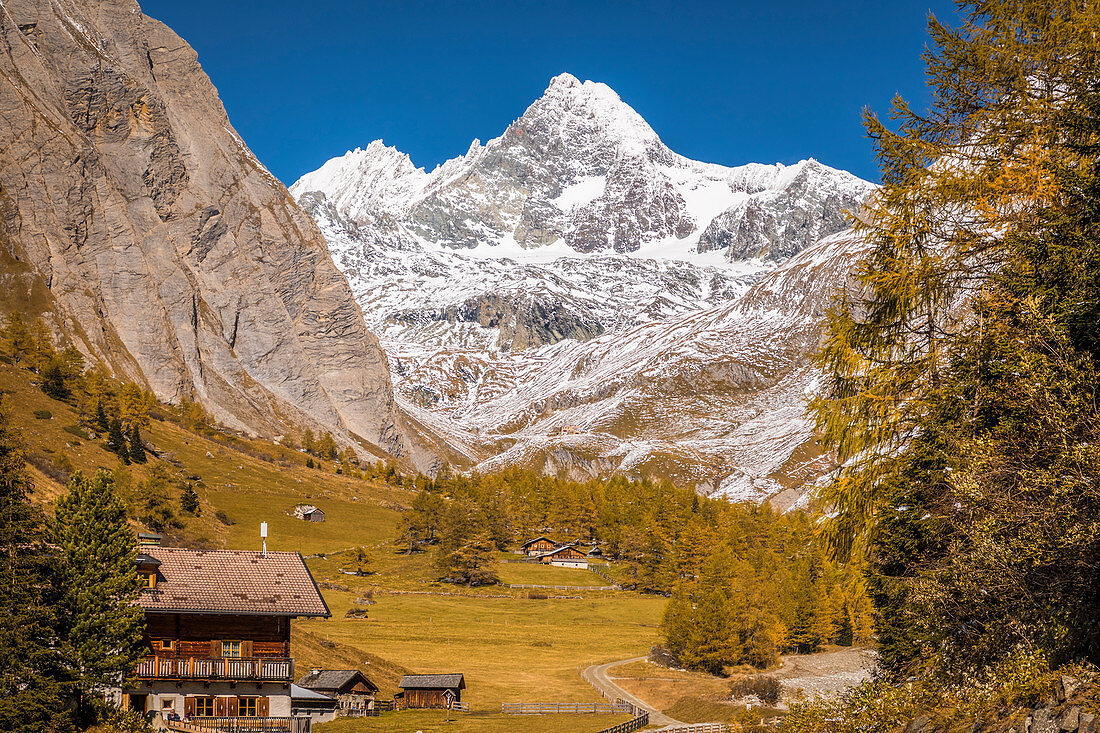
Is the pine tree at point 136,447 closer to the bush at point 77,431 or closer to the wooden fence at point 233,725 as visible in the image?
the bush at point 77,431

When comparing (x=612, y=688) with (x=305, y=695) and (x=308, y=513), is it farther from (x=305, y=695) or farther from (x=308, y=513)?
(x=308, y=513)

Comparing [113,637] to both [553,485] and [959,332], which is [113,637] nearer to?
[959,332]

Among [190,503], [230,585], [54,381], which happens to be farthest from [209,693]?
[54,381]

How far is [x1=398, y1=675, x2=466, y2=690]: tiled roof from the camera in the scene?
68.4m

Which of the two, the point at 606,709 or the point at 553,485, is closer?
the point at 606,709

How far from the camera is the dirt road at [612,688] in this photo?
67.4 m

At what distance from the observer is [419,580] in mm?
130500

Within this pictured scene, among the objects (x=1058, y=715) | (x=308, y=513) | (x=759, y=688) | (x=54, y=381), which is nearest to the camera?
(x=1058, y=715)

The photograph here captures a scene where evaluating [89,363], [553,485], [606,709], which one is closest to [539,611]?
[606,709]

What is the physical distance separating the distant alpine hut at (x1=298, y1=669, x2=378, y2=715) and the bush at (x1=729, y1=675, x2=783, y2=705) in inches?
1188

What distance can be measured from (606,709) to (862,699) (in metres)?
55.1

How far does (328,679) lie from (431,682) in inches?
329

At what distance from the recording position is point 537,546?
158m

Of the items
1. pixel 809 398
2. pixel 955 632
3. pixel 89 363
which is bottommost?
pixel 955 632
